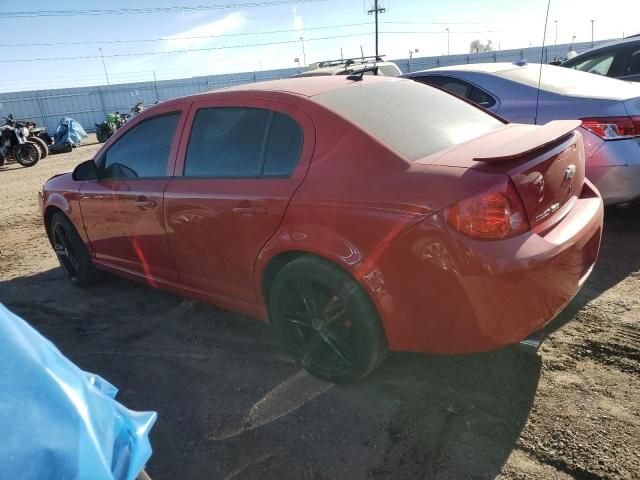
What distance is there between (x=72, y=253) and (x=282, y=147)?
2.87 m

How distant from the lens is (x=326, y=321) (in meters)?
2.68

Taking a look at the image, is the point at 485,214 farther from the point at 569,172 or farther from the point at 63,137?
the point at 63,137

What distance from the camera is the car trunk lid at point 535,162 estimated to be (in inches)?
87.7

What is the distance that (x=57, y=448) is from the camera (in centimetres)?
122

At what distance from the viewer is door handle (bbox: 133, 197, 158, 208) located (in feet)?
11.1

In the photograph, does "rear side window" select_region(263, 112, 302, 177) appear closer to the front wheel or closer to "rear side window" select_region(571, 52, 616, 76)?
"rear side window" select_region(571, 52, 616, 76)

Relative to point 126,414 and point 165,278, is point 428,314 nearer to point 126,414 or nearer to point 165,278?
point 126,414

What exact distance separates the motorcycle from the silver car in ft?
46.9

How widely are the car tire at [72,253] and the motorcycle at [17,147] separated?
12.4 meters

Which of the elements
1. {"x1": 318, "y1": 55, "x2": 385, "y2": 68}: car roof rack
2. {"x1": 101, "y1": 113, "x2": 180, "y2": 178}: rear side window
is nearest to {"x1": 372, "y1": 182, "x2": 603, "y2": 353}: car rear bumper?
{"x1": 101, "y1": 113, "x2": 180, "y2": 178}: rear side window

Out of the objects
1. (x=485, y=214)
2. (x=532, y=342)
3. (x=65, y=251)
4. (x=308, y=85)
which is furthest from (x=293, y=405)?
(x=65, y=251)

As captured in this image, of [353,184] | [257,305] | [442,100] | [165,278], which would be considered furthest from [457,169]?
[165,278]

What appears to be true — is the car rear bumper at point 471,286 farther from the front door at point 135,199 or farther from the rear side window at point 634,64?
the rear side window at point 634,64

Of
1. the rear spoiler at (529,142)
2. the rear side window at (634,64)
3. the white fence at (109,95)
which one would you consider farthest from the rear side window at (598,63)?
the white fence at (109,95)
